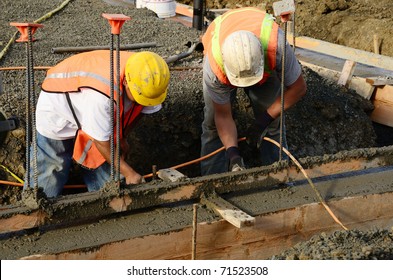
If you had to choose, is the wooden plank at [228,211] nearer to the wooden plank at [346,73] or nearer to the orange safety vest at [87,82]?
the orange safety vest at [87,82]

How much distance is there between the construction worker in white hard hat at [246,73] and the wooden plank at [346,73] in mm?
2304

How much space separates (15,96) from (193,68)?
205 centimetres

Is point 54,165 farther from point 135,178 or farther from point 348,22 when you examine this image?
point 348,22

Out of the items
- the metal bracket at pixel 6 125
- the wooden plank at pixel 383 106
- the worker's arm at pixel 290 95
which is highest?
the metal bracket at pixel 6 125

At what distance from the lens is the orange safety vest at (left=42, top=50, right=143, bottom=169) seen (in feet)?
14.5

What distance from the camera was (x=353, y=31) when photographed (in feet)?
38.5

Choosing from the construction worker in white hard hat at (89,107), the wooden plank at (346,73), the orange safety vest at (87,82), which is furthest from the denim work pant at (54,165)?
the wooden plank at (346,73)

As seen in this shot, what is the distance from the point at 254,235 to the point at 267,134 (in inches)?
55.2

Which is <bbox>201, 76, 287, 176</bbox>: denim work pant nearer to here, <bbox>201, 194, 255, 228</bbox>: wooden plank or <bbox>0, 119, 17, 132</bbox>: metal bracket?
<bbox>201, 194, 255, 228</bbox>: wooden plank

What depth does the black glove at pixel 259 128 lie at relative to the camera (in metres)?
5.36

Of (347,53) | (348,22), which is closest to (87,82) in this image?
(347,53)

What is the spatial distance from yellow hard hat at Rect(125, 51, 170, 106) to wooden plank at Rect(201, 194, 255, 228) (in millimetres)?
821

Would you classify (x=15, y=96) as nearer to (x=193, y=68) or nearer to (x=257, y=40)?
(x=193, y=68)

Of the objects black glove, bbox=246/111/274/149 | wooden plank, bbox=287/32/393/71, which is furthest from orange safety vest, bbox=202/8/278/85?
wooden plank, bbox=287/32/393/71
